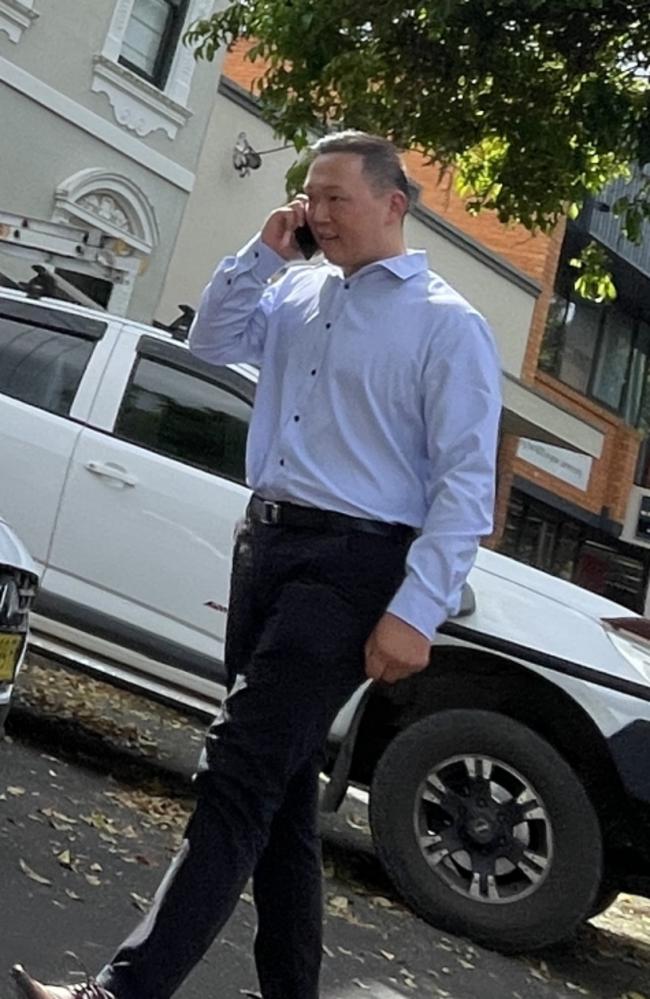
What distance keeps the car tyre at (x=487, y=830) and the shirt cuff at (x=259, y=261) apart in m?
2.46

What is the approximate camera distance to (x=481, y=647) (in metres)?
5.64

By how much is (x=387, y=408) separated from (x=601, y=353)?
22.2 metres

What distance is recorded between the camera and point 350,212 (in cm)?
342

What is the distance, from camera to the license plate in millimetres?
5152

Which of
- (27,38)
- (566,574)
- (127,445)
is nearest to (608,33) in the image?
(127,445)

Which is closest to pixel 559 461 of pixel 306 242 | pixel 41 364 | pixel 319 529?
pixel 41 364

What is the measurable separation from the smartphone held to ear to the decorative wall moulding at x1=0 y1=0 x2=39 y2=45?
11084mm

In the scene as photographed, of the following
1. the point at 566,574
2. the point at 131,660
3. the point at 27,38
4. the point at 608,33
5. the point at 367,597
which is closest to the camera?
the point at 367,597

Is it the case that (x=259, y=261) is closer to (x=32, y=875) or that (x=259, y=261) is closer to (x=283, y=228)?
(x=283, y=228)

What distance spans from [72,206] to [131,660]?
29.0ft

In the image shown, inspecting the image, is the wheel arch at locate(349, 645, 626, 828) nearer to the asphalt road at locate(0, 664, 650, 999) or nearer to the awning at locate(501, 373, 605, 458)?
the asphalt road at locate(0, 664, 650, 999)

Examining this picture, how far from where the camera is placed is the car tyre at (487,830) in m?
5.33

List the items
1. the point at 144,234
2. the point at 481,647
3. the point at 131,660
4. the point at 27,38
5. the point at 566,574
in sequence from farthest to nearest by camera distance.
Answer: the point at 566,574, the point at 144,234, the point at 27,38, the point at 131,660, the point at 481,647

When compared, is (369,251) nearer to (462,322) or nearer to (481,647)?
(462,322)
